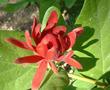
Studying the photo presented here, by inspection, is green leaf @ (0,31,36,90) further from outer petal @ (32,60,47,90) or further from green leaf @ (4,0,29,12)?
green leaf @ (4,0,29,12)

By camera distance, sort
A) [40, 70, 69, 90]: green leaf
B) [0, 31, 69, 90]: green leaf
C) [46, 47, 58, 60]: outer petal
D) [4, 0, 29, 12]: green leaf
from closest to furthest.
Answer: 1. [46, 47, 58, 60]: outer petal
2. [40, 70, 69, 90]: green leaf
3. [0, 31, 69, 90]: green leaf
4. [4, 0, 29, 12]: green leaf

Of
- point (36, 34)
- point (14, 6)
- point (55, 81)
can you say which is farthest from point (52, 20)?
point (14, 6)

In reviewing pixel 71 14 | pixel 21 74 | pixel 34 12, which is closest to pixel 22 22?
pixel 34 12

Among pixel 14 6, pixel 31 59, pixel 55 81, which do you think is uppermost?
pixel 14 6

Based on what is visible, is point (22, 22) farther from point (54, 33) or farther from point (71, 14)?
point (54, 33)

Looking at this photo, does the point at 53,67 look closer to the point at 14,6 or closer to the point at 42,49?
the point at 42,49

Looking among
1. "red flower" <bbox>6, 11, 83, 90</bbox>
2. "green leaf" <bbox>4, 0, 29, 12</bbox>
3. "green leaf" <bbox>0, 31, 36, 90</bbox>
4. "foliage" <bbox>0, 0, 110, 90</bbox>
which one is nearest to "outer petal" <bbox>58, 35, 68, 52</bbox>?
"red flower" <bbox>6, 11, 83, 90</bbox>

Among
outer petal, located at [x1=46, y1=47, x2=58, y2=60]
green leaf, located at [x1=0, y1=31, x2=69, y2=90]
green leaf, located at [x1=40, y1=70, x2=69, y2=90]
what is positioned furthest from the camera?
green leaf, located at [x1=0, y1=31, x2=69, y2=90]
